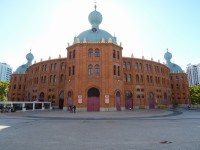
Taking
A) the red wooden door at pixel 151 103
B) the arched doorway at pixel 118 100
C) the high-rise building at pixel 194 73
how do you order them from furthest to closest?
the high-rise building at pixel 194 73 < the red wooden door at pixel 151 103 < the arched doorway at pixel 118 100

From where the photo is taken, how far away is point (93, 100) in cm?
3888

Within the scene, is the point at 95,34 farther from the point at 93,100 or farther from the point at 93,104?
the point at 93,104

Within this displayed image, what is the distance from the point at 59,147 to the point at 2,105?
119 ft

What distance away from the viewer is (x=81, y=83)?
39.1m

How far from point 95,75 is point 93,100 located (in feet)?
18.4

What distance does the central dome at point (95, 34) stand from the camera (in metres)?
42.4

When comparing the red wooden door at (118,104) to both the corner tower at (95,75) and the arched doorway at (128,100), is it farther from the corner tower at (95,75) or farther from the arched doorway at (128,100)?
the arched doorway at (128,100)

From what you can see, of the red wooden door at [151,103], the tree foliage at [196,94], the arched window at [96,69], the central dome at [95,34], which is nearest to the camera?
the arched window at [96,69]


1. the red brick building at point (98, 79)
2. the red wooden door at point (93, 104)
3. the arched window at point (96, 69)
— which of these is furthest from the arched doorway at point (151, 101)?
the arched window at point (96, 69)

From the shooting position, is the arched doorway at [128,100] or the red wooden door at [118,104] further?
the arched doorway at [128,100]

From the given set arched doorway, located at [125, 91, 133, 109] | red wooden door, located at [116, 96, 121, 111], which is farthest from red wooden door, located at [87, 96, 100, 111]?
arched doorway, located at [125, 91, 133, 109]

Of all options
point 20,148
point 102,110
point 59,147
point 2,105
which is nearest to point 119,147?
point 59,147

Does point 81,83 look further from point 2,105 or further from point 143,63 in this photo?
point 143,63

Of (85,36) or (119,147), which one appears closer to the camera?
(119,147)
